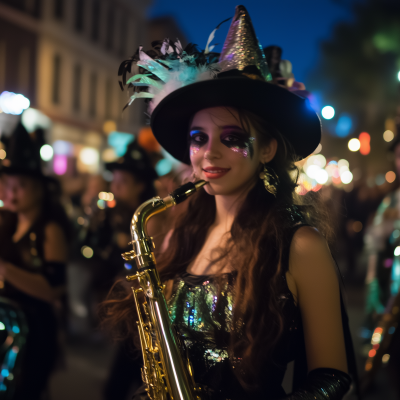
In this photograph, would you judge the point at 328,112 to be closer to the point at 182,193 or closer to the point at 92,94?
the point at 182,193

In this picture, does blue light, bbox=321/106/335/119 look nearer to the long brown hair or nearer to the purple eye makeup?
the long brown hair

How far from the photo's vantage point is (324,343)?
1.52 metres

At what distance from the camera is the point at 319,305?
60.1 inches

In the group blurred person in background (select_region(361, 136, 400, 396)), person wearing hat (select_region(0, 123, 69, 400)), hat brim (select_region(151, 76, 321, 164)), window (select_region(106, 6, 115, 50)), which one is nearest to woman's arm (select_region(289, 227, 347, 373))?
hat brim (select_region(151, 76, 321, 164))

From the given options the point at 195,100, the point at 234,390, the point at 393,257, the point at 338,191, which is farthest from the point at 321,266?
the point at 338,191

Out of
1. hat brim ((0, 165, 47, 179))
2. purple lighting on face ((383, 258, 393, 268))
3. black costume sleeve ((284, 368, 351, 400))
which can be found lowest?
black costume sleeve ((284, 368, 351, 400))

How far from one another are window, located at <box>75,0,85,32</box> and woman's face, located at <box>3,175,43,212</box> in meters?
21.4

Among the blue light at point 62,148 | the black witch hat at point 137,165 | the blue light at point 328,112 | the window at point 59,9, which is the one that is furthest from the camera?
the window at point 59,9

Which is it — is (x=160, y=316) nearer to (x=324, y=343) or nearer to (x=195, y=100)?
(x=324, y=343)

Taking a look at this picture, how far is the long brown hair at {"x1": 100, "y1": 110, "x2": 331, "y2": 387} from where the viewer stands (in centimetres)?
156

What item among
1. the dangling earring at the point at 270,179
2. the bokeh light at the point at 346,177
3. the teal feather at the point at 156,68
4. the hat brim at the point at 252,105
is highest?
the bokeh light at the point at 346,177

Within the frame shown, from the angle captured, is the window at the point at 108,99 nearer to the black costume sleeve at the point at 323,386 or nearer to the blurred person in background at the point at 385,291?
the blurred person in background at the point at 385,291

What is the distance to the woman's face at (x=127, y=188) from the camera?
13.9 ft

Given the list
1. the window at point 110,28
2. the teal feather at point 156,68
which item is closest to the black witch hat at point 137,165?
the teal feather at point 156,68
